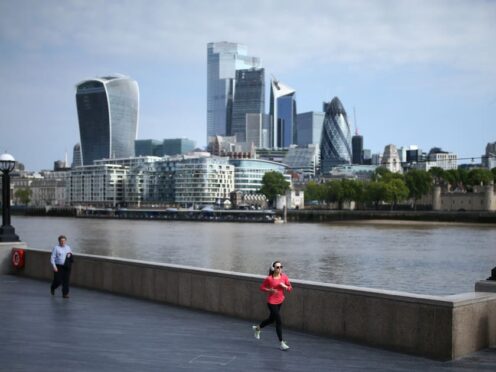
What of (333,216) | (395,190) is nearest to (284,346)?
(395,190)

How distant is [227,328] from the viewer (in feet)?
43.3

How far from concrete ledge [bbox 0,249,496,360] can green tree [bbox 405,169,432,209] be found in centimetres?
15682

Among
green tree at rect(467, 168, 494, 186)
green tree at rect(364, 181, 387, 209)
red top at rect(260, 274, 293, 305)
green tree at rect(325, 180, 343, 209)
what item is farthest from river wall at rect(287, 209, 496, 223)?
red top at rect(260, 274, 293, 305)

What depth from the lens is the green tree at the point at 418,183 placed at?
168 metres

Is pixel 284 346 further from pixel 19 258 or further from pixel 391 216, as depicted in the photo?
pixel 391 216

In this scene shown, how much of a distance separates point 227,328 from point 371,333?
9.74 ft

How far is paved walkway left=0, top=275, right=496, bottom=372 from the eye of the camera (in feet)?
33.2

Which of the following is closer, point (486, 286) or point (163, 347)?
point (163, 347)

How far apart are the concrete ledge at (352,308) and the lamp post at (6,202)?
8227 millimetres

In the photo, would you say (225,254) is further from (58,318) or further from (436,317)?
(436,317)

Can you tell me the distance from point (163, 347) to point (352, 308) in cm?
333

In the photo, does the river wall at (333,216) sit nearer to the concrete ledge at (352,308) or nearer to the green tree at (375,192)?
the green tree at (375,192)

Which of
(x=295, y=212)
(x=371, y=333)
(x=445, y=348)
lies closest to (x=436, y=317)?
(x=445, y=348)

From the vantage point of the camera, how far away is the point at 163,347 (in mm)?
11406
